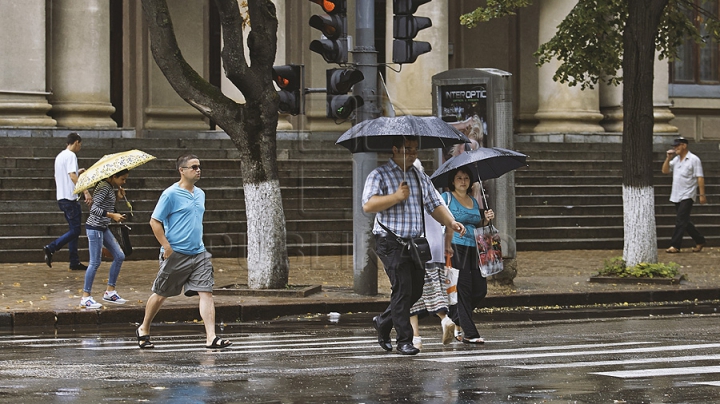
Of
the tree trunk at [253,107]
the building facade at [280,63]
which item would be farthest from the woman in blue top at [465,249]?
the building facade at [280,63]

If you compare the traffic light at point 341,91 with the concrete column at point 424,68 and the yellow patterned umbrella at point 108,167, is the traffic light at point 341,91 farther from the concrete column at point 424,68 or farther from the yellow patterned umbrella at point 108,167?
the concrete column at point 424,68

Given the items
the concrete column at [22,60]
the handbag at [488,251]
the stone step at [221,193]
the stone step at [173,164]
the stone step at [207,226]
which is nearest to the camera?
the handbag at [488,251]

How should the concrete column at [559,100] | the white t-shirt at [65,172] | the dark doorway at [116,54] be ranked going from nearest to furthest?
the white t-shirt at [65,172] < the concrete column at [559,100] < the dark doorway at [116,54]

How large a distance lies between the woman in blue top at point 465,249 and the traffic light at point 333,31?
3735mm

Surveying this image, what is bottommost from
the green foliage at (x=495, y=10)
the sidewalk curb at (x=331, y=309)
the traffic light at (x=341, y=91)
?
the sidewalk curb at (x=331, y=309)

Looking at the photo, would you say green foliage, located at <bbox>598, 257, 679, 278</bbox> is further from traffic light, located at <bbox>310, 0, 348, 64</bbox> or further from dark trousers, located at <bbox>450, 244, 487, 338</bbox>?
dark trousers, located at <bbox>450, 244, 487, 338</bbox>

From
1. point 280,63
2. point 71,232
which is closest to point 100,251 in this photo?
point 71,232

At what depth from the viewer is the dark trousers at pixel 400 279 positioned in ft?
32.4

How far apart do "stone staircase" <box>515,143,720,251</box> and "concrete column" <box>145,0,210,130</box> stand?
715 centimetres

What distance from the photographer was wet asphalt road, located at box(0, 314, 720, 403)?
7.62m

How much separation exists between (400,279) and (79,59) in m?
16.2

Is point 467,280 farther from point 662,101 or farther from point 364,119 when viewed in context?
point 662,101

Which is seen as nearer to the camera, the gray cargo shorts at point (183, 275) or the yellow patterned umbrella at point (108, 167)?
the gray cargo shorts at point (183, 275)

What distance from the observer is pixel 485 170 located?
1180cm
